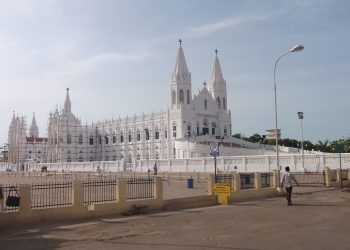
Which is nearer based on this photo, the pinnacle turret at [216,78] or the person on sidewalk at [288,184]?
the person on sidewalk at [288,184]

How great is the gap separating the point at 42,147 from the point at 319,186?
4090 inches

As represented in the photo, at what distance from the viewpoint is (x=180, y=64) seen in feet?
268

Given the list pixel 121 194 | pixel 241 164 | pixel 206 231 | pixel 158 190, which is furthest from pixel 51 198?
pixel 241 164

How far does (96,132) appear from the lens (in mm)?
105188

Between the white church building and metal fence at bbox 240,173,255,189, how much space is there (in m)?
41.6

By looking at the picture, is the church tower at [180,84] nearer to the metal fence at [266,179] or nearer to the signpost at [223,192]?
the metal fence at [266,179]

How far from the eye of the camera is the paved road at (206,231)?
8.70 m

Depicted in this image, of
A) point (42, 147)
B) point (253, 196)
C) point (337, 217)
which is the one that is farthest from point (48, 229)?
point (42, 147)

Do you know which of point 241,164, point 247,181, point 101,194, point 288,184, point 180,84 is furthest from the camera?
point 180,84

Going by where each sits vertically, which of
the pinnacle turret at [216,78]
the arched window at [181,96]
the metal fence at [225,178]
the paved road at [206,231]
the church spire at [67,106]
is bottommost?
the paved road at [206,231]

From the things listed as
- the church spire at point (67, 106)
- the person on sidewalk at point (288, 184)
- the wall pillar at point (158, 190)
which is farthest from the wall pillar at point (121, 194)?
the church spire at point (67, 106)

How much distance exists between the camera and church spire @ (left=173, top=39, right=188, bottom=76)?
80875mm

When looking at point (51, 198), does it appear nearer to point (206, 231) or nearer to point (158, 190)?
point (158, 190)

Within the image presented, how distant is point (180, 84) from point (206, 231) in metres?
71.3
